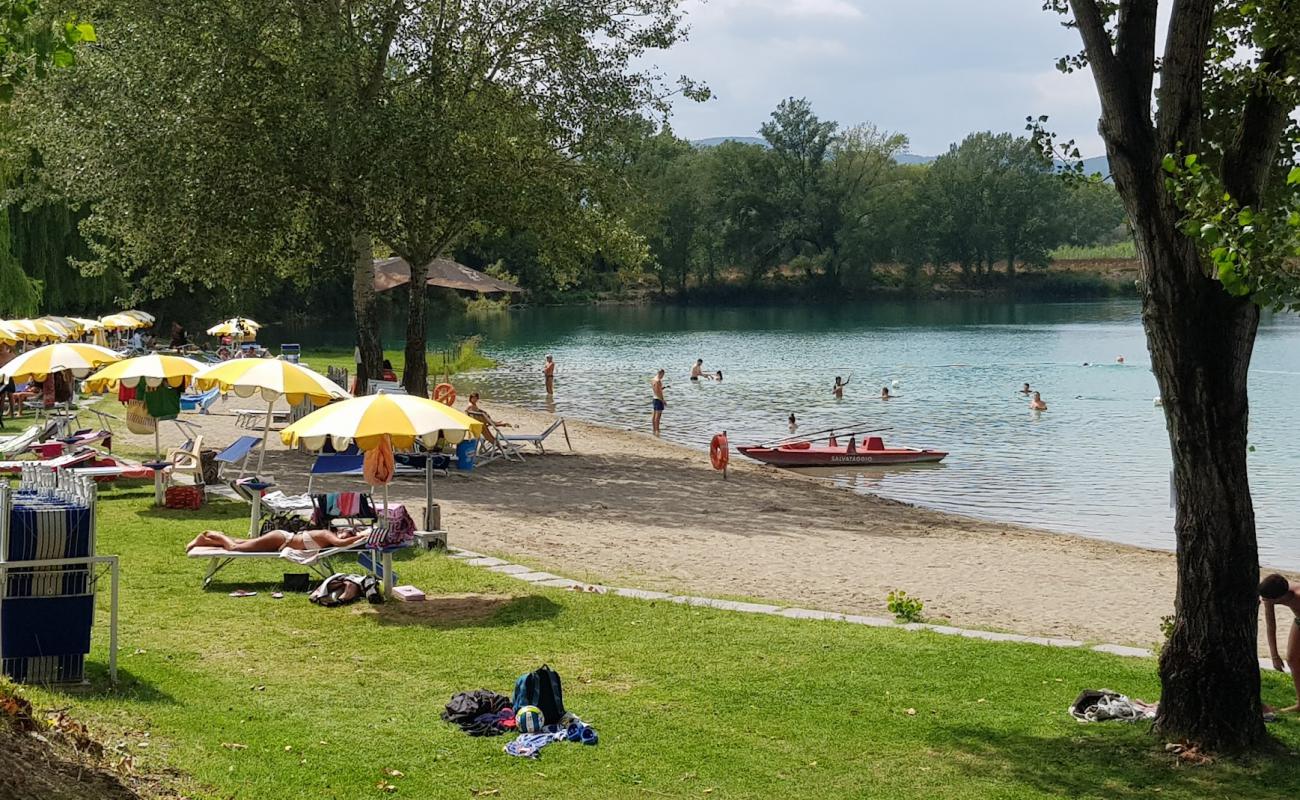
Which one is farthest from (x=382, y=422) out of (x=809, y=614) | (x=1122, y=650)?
(x=1122, y=650)

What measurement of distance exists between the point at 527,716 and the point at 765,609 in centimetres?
411

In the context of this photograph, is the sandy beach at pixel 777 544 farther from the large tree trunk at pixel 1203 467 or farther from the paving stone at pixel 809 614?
the large tree trunk at pixel 1203 467

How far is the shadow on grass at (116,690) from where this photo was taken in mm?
7357

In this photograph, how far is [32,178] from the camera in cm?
3556

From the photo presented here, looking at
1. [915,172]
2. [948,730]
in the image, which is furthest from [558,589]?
[915,172]

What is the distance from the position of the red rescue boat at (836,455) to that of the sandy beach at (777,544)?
2.20 m

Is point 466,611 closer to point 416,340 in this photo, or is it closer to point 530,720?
point 530,720

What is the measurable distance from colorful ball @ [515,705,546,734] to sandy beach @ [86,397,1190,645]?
A: 4995 millimetres

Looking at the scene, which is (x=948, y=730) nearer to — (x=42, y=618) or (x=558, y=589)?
(x=558, y=589)

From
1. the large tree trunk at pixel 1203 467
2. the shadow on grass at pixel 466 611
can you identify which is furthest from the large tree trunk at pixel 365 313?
the large tree trunk at pixel 1203 467

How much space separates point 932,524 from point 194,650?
1236 cm

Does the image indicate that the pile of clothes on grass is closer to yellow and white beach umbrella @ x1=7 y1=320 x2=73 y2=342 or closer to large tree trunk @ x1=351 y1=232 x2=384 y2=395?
large tree trunk @ x1=351 y1=232 x2=384 y2=395

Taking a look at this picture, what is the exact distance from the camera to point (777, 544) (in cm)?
1569

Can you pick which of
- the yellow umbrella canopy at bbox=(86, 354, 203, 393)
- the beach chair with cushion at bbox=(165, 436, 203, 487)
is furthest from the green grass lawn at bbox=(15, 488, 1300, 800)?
the yellow umbrella canopy at bbox=(86, 354, 203, 393)
